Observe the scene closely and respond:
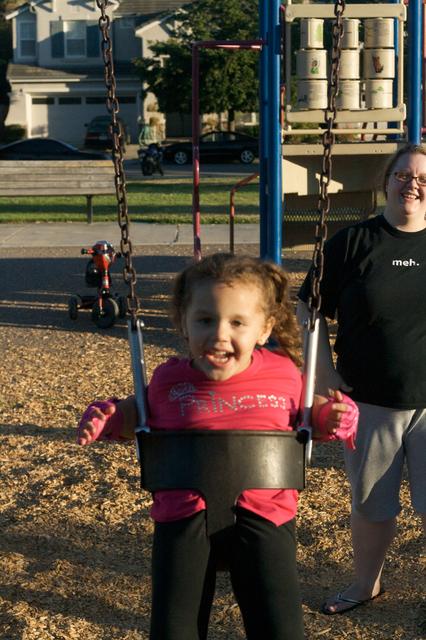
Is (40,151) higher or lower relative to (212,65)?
lower

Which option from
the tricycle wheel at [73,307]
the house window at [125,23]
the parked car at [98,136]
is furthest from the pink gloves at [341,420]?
the house window at [125,23]

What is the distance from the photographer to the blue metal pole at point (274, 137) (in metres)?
7.11

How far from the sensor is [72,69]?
52469mm

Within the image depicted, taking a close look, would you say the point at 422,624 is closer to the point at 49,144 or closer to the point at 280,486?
the point at 280,486

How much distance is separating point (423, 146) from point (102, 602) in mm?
1887

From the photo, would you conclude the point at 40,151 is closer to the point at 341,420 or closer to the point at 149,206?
the point at 149,206

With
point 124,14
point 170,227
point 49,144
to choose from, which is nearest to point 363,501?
point 170,227

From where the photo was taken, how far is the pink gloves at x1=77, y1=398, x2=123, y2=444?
264cm

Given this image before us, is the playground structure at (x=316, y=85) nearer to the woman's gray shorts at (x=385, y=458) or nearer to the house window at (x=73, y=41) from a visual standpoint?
the woman's gray shorts at (x=385, y=458)

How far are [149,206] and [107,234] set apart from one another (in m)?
4.26

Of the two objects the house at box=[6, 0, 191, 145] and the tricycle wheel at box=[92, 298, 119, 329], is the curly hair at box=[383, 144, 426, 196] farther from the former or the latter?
the house at box=[6, 0, 191, 145]

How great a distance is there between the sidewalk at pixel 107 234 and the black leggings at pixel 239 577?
11176 mm

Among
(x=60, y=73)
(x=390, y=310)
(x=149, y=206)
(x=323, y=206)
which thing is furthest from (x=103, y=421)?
(x=60, y=73)

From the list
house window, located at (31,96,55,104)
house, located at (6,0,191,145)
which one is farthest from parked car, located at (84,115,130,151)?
house window, located at (31,96,55,104)
